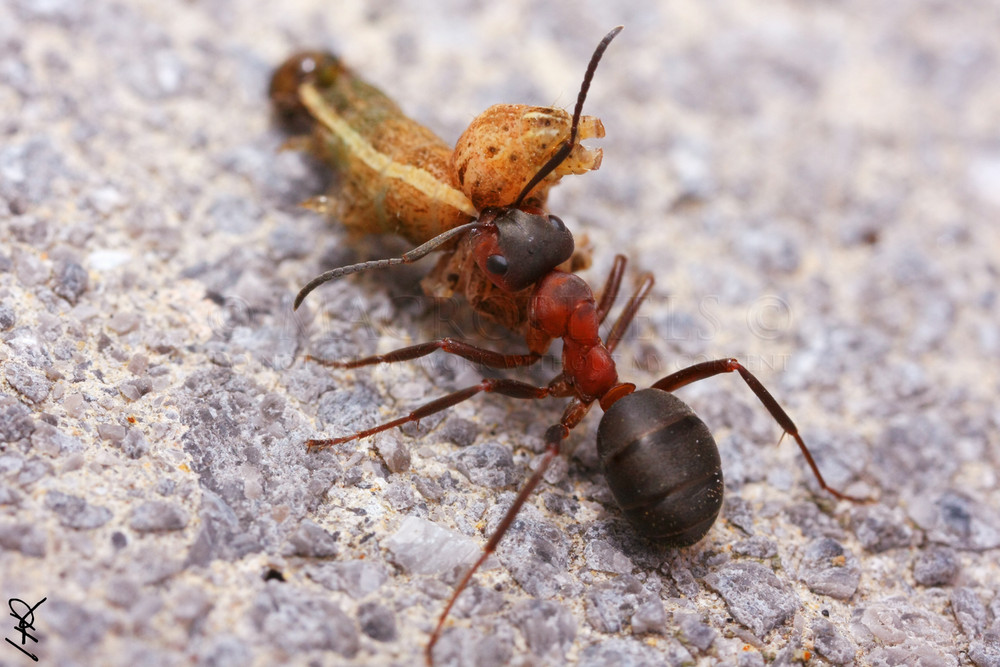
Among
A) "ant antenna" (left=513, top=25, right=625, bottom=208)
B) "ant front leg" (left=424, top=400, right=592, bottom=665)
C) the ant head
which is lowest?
"ant front leg" (left=424, top=400, right=592, bottom=665)

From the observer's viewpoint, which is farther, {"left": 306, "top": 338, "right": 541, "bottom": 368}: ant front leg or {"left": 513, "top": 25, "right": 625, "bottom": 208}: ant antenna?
{"left": 306, "top": 338, "right": 541, "bottom": 368}: ant front leg

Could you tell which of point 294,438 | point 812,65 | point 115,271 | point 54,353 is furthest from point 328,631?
point 812,65

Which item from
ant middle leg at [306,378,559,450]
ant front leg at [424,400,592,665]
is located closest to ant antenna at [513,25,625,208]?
ant middle leg at [306,378,559,450]

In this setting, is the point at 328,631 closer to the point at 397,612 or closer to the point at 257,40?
the point at 397,612

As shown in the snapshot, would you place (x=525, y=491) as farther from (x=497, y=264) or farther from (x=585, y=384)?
(x=497, y=264)

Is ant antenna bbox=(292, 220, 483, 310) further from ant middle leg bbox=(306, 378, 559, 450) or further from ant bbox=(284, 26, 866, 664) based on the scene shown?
ant middle leg bbox=(306, 378, 559, 450)

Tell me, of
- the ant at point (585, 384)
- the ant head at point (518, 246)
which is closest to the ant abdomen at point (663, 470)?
the ant at point (585, 384)

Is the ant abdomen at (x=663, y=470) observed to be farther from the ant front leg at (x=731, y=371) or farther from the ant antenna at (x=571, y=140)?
the ant antenna at (x=571, y=140)
